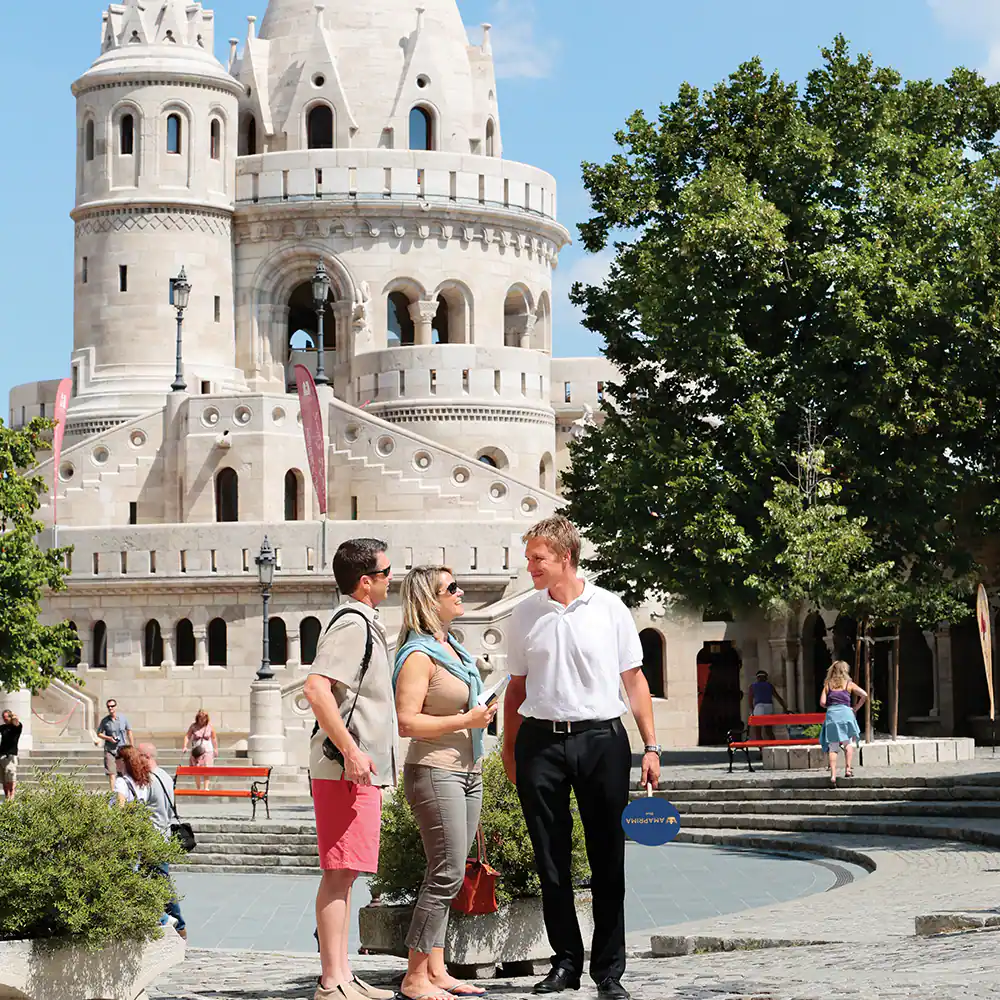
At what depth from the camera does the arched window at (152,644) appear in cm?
4219

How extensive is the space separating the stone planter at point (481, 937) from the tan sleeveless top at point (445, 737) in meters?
1.22

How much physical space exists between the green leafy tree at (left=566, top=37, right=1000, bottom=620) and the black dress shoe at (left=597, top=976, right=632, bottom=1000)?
18726mm

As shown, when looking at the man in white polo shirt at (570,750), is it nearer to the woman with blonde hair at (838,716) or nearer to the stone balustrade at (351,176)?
the woman with blonde hair at (838,716)

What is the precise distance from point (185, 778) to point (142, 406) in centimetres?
2055

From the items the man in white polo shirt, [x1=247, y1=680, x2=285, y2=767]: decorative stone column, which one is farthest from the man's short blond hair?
[x1=247, y1=680, x2=285, y2=767]: decorative stone column

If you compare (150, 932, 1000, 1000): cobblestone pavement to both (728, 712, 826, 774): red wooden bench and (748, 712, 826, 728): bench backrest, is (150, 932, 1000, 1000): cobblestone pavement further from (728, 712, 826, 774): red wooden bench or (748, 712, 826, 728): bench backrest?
(748, 712, 826, 728): bench backrest

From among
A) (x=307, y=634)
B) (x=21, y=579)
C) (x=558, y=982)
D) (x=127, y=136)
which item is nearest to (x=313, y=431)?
(x=307, y=634)

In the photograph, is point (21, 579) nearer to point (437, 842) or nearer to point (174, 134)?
point (174, 134)

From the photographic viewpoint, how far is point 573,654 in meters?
8.23

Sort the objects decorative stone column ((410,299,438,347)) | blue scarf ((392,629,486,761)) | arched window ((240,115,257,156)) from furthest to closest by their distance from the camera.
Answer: arched window ((240,115,257,156)), decorative stone column ((410,299,438,347)), blue scarf ((392,629,486,761))

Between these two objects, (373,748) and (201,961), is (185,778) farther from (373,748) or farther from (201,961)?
(373,748)

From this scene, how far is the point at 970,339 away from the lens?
90.2 feet

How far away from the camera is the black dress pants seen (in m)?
8.12

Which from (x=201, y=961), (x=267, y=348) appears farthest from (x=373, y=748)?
(x=267, y=348)
